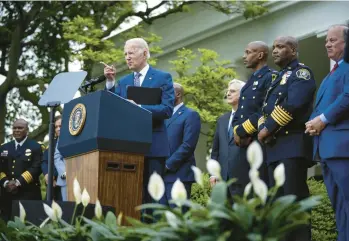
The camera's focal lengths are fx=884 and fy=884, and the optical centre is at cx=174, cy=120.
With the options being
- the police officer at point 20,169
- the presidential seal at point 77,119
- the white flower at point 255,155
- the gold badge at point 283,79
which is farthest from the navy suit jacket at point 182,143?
the white flower at point 255,155

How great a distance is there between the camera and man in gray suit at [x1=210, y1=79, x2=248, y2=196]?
7.58m


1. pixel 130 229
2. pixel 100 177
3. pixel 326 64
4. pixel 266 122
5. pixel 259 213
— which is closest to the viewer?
pixel 259 213

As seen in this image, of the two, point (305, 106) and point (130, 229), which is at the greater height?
point (305, 106)

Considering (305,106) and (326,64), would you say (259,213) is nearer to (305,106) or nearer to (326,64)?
(305,106)

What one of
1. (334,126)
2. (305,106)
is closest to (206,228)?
(334,126)

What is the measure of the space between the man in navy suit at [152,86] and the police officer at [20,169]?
4625 millimetres

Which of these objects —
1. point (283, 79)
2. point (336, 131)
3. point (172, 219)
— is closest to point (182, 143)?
point (283, 79)

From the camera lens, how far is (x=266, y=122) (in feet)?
22.1

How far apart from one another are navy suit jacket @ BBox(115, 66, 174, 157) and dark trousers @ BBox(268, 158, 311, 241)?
2.91 ft

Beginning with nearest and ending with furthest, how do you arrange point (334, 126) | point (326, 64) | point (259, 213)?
point (259, 213), point (334, 126), point (326, 64)

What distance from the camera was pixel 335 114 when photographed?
618cm

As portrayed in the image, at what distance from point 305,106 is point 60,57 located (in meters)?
14.4

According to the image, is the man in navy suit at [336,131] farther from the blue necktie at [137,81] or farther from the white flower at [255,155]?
the white flower at [255,155]

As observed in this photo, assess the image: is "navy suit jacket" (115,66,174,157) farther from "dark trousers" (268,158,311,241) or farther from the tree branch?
the tree branch
